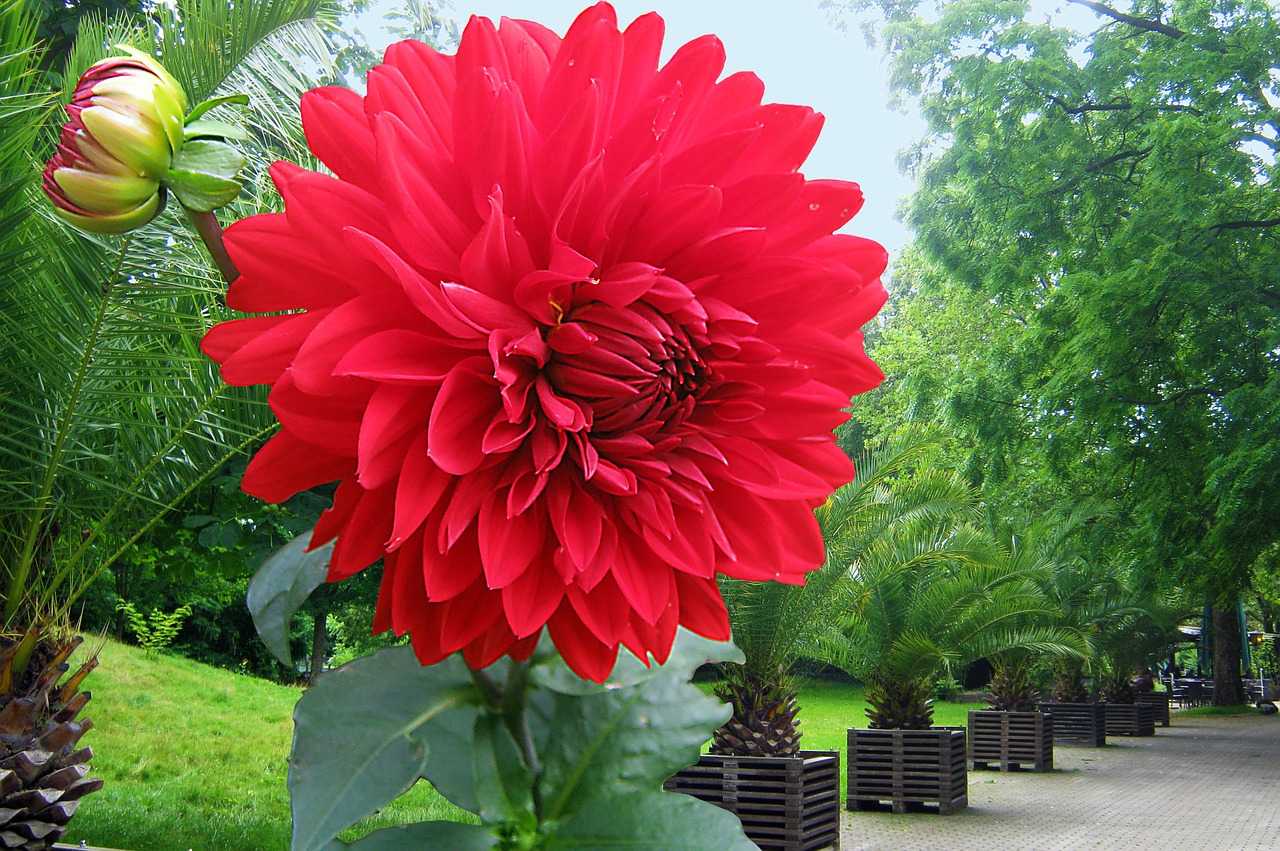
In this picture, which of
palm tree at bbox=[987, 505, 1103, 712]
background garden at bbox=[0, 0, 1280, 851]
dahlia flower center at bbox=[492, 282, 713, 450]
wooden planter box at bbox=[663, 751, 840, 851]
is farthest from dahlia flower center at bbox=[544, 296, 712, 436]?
palm tree at bbox=[987, 505, 1103, 712]

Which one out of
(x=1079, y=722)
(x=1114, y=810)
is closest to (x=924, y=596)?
(x=1114, y=810)

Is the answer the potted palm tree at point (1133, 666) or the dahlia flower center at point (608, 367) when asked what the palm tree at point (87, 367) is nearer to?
the dahlia flower center at point (608, 367)

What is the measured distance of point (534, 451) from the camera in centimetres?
38

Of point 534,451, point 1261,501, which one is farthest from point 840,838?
point 534,451

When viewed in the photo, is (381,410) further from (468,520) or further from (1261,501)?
(1261,501)

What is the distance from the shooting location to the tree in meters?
13.3

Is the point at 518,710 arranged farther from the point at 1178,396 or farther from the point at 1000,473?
the point at 1000,473

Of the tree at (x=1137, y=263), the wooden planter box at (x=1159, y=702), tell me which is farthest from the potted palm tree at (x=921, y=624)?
the wooden planter box at (x=1159, y=702)

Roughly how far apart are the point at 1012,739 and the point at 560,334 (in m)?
19.1

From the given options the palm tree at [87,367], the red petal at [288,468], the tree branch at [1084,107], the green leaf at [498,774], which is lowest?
the green leaf at [498,774]

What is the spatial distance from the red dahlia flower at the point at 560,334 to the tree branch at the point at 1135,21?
17413 millimetres

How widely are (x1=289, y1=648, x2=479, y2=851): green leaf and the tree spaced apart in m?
14.1

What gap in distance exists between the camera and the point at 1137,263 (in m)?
13.1

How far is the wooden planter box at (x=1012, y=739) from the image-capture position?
1731cm
